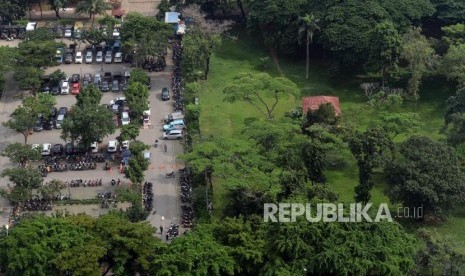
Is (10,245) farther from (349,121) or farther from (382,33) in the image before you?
(382,33)

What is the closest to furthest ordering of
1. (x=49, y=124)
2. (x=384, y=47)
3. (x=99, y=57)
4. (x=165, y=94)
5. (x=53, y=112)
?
(x=49, y=124) < (x=53, y=112) < (x=384, y=47) < (x=165, y=94) < (x=99, y=57)

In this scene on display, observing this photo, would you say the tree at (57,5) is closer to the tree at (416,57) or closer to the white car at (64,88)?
the white car at (64,88)

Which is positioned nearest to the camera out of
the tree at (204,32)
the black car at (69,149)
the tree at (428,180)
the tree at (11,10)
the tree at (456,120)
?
the tree at (428,180)

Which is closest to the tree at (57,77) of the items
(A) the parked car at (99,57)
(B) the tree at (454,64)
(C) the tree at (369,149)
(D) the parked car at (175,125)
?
(A) the parked car at (99,57)

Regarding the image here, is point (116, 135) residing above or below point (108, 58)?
below

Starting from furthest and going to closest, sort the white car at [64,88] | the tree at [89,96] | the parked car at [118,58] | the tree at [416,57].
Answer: the parked car at [118,58] → the white car at [64,88] → the tree at [416,57] → the tree at [89,96]

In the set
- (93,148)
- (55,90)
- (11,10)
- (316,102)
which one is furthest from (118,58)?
(316,102)

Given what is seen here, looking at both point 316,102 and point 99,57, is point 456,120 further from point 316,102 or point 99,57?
point 99,57
